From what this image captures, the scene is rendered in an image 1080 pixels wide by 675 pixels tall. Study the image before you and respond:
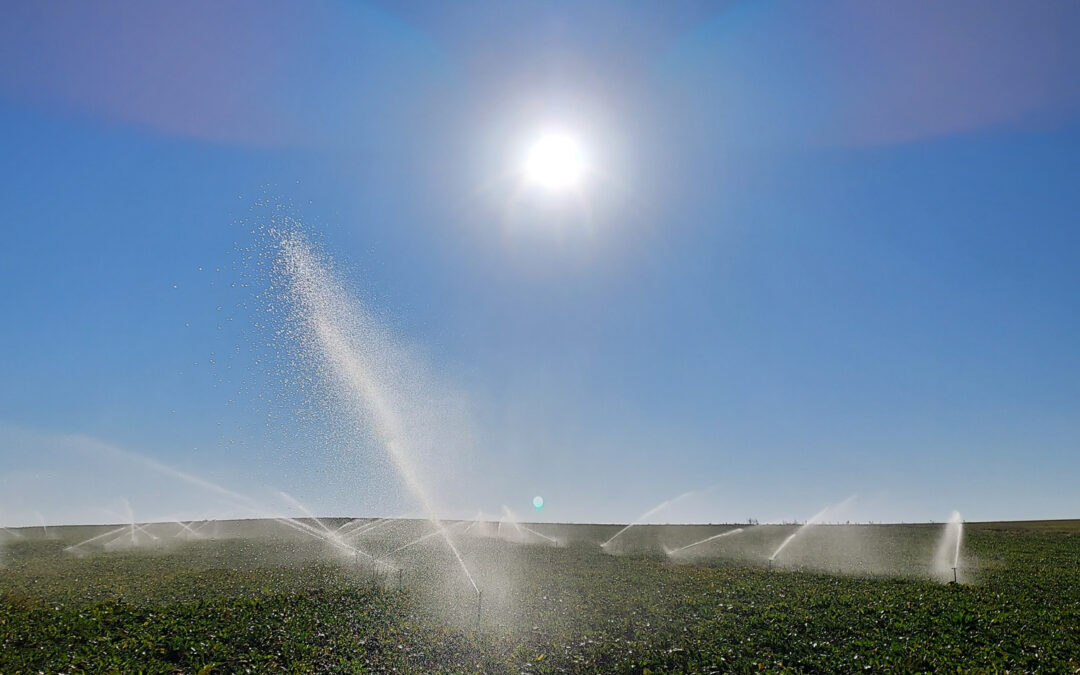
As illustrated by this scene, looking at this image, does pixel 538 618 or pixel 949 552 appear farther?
pixel 949 552

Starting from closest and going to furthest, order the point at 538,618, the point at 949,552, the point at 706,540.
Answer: the point at 538,618 < the point at 949,552 < the point at 706,540

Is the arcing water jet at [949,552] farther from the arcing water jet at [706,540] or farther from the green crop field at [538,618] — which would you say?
the arcing water jet at [706,540]

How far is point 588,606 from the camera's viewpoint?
28969mm

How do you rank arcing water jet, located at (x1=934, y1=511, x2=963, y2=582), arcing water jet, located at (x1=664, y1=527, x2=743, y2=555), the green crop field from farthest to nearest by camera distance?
arcing water jet, located at (x1=664, y1=527, x2=743, y2=555) < arcing water jet, located at (x1=934, y1=511, x2=963, y2=582) < the green crop field

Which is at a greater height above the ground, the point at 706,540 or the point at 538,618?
the point at 538,618

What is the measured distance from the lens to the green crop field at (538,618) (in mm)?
18531

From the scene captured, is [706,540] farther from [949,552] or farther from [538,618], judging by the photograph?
[538,618]

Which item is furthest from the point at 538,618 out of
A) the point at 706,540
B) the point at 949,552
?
the point at 706,540

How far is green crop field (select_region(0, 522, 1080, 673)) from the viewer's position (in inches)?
730

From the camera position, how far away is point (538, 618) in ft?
85.9

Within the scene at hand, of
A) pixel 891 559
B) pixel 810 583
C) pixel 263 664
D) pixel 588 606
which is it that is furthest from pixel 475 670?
pixel 891 559

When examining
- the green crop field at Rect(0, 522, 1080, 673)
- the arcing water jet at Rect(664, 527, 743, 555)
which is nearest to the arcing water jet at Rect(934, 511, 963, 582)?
the green crop field at Rect(0, 522, 1080, 673)

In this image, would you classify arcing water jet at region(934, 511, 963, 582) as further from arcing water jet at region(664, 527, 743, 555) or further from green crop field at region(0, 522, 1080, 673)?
arcing water jet at region(664, 527, 743, 555)

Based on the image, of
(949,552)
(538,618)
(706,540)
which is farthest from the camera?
(706,540)
